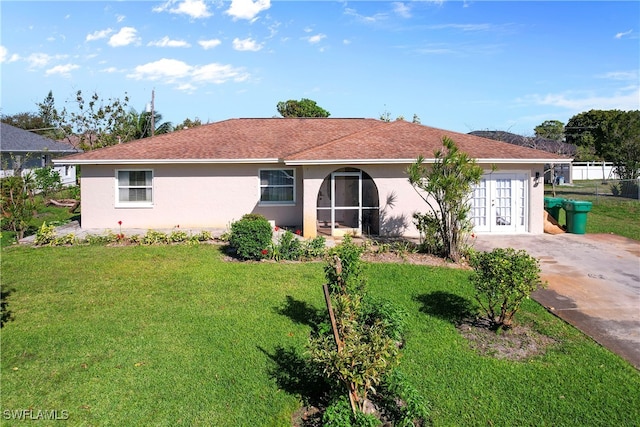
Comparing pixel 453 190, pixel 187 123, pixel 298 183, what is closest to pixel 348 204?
pixel 298 183

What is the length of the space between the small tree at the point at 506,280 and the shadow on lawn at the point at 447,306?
58 cm

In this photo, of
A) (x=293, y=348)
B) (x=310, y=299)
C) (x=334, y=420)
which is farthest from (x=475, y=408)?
(x=310, y=299)

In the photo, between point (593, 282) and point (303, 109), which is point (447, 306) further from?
point (303, 109)

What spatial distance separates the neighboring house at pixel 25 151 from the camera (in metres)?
29.4

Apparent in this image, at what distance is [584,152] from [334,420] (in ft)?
187

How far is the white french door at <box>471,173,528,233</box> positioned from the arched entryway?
3.52 m

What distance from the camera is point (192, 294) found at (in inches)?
351

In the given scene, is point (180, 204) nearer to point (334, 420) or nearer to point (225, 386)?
point (225, 386)

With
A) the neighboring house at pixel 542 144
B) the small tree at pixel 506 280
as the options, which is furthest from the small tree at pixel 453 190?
the neighboring house at pixel 542 144

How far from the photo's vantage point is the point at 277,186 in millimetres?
16781

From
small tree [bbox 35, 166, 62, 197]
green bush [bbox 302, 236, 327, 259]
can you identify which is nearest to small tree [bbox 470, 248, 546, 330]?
green bush [bbox 302, 236, 327, 259]

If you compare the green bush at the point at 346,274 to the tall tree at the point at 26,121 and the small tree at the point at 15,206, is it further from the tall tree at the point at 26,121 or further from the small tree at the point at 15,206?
the tall tree at the point at 26,121

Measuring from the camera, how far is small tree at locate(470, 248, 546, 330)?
22.4ft

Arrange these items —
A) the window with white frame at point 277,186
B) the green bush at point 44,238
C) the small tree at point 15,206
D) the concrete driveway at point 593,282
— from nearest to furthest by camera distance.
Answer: the concrete driveway at point 593,282 < the green bush at point 44,238 < the small tree at point 15,206 < the window with white frame at point 277,186
